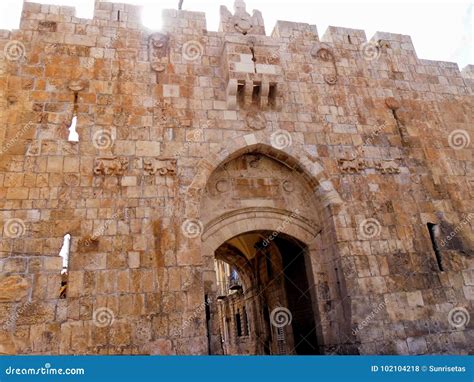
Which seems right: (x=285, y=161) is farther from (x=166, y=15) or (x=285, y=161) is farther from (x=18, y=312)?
(x=18, y=312)

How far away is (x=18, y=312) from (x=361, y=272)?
219 inches

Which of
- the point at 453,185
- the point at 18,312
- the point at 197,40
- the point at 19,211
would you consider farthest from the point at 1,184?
the point at 453,185

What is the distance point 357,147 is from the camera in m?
8.10
